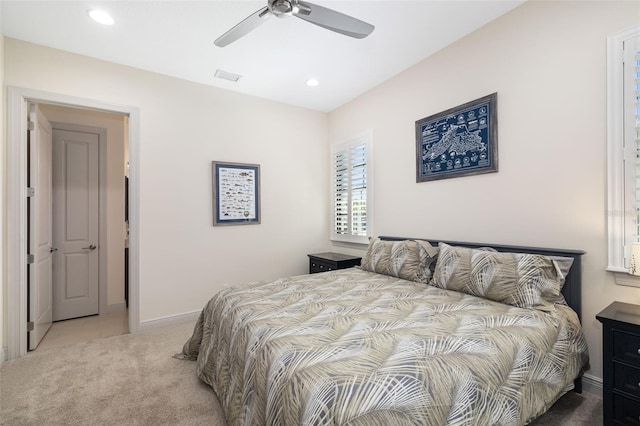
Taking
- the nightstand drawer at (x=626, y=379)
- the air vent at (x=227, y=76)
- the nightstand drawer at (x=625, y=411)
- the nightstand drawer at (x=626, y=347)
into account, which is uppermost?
the air vent at (x=227, y=76)

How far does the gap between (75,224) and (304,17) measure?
3941 mm

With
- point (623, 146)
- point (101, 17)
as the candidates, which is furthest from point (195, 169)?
point (623, 146)

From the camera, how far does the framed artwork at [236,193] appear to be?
12.4 ft

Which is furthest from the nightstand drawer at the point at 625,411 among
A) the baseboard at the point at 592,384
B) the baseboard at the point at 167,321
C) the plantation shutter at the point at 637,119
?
the baseboard at the point at 167,321

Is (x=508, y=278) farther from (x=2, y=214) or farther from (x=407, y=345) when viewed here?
(x=2, y=214)

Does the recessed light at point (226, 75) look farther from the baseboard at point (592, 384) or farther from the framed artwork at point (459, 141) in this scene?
the baseboard at point (592, 384)

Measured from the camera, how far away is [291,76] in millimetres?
3537

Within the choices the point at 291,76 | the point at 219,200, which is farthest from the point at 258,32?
the point at 219,200

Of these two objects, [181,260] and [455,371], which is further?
[181,260]

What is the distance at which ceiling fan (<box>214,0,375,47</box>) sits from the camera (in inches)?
72.2

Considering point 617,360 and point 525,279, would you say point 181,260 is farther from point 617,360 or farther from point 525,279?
point 617,360

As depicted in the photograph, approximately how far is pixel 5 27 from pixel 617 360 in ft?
16.6

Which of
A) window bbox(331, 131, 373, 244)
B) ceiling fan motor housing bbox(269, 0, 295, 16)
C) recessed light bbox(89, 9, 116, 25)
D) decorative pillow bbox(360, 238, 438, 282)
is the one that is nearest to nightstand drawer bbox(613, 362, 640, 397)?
decorative pillow bbox(360, 238, 438, 282)

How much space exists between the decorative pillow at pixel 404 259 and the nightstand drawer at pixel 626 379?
4.17 feet
